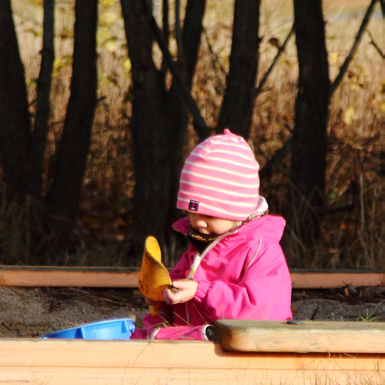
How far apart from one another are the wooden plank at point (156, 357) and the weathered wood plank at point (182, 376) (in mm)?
11

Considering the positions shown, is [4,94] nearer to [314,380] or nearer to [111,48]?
[111,48]

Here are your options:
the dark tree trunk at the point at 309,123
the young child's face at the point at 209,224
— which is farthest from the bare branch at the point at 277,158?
the young child's face at the point at 209,224

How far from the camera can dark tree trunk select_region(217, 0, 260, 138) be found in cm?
414

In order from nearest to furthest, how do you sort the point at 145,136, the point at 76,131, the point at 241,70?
the point at 241,70, the point at 145,136, the point at 76,131

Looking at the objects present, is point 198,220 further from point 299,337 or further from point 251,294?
point 299,337

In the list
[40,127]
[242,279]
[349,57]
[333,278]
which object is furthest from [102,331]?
[349,57]

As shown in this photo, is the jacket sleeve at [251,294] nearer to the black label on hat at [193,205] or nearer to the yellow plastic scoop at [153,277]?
the yellow plastic scoop at [153,277]

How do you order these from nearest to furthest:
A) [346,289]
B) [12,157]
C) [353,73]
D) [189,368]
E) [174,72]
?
[189,368] < [346,289] < [174,72] < [12,157] < [353,73]

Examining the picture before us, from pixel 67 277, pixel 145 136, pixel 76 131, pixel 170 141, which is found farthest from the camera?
pixel 76 131

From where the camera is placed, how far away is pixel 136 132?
14.1ft

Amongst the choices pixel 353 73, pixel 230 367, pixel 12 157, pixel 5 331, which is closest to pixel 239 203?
pixel 230 367

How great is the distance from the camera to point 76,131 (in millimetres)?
4828

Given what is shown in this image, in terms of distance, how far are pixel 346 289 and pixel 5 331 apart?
1867 mm

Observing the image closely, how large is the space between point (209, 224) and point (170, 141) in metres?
2.81
